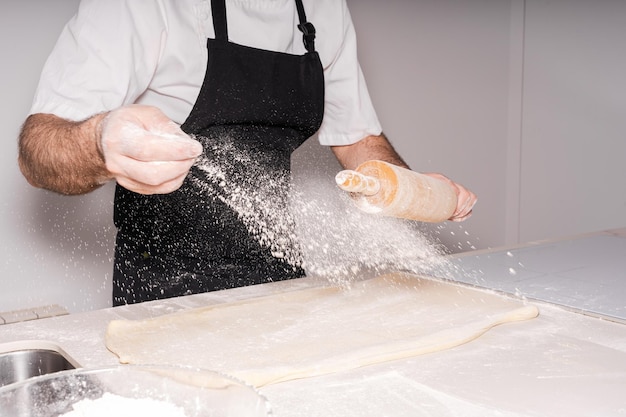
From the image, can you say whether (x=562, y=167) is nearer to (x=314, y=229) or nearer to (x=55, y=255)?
(x=314, y=229)

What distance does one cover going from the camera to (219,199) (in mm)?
1501

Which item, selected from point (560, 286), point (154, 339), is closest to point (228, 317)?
point (154, 339)

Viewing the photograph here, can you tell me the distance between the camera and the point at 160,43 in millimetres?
1444

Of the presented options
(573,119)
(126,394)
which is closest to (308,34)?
(126,394)

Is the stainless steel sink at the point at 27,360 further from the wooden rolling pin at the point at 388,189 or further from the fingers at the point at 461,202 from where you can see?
the fingers at the point at 461,202

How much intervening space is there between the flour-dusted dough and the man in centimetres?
31

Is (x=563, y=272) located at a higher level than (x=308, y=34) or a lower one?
lower

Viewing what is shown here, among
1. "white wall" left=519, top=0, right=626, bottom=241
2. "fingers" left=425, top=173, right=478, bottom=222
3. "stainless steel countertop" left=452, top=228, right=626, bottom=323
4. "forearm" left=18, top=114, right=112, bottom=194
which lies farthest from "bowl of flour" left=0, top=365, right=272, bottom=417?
"white wall" left=519, top=0, right=626, bottom=241

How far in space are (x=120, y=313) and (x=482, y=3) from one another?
2333 mm

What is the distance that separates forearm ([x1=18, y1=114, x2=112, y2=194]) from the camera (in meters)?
1.12

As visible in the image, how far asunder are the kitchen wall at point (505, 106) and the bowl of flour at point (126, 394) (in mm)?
1468

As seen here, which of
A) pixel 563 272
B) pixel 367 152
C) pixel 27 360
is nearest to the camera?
pixel 27 360

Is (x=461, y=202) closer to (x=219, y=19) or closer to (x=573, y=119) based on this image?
(x=219, y=19)

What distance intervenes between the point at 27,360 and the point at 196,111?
674mm
